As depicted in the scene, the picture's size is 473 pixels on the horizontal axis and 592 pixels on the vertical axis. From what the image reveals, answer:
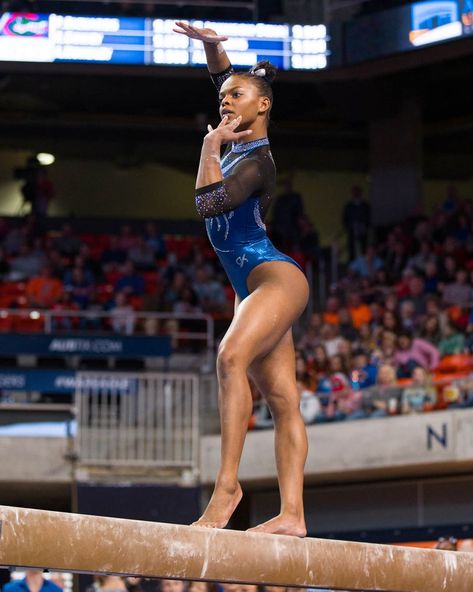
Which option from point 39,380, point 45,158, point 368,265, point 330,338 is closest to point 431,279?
point 368,265

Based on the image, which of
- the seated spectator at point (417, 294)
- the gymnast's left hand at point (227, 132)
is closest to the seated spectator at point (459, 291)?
the seated spectator at point (417, 294)

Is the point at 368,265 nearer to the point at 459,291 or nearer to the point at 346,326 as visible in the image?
the point at 459,291

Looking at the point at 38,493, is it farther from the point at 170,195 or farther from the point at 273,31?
the point at 170,195

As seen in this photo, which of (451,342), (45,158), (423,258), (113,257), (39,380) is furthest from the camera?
(45,158)

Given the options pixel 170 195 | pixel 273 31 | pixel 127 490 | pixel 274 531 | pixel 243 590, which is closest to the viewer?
pixel 274 531

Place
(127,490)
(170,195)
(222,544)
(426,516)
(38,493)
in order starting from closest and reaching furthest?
(222,544), (127,490), (426,516), (38,493), (170,195)

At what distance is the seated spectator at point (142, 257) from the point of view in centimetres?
1750

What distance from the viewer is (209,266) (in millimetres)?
17000

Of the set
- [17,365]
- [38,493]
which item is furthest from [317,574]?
[38,493]

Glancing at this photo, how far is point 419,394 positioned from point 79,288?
18.3ft

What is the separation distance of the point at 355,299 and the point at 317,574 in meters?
10.5

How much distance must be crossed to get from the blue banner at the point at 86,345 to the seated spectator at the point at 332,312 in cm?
Result: 199

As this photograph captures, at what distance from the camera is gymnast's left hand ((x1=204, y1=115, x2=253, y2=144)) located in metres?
4.87

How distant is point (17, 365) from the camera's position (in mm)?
13773
